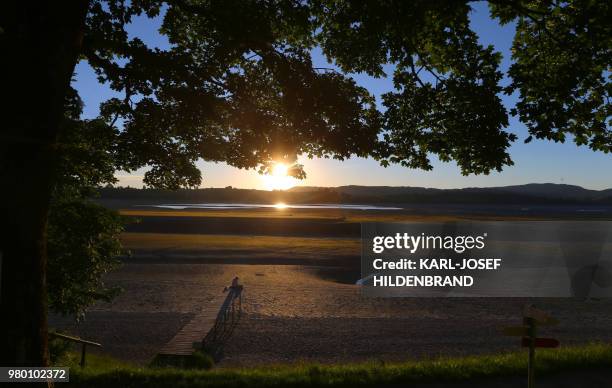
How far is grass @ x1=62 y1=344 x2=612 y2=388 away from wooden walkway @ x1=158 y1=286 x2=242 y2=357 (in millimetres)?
3017

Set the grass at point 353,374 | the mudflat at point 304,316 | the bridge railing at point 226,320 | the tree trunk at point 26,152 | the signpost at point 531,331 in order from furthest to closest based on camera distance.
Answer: the bridge railing at point 226,320 < the mudflat at point 304,316 < the grass at point 353,374 < the signpost at point 531,331 < the tree trunk at point 26,152

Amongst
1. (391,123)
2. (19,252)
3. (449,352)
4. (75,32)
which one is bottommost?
(449,352)

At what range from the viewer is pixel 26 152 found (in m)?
5.98

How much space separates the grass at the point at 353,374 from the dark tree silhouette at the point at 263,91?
10.6ft

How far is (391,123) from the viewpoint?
8219 millimetres

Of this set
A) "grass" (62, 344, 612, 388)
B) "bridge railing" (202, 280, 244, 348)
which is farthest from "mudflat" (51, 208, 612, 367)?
"grass" (62, 344, 612, 388)

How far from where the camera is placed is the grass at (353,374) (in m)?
8.97

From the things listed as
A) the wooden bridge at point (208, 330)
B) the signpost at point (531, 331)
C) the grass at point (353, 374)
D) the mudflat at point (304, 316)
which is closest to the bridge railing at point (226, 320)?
the wooden bridge at point (208, 330)

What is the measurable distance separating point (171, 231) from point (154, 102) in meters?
42.8

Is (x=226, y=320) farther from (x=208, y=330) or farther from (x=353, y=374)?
(x=353, y=374)

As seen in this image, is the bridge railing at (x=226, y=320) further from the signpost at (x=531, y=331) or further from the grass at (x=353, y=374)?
the signpost at (x=531, y=331)

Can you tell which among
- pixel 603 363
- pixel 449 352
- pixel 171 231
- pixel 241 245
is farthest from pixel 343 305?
pixel 171 231

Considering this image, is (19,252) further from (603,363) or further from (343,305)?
(343,305)

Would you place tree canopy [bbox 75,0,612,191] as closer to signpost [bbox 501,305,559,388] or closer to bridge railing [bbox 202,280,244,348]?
signpost [bbox 501,305,559,388]
